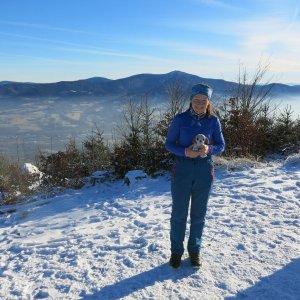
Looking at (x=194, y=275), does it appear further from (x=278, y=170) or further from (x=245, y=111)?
(x=245, y=111)

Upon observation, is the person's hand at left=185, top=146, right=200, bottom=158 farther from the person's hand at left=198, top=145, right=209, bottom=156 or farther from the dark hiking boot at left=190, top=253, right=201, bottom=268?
the dark hiking boot at left=190, top=253, right=201, bottom=268

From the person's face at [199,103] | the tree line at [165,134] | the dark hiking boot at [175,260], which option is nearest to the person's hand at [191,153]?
the person's face at [199,103]

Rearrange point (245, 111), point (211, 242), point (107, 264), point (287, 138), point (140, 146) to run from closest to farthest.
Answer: point (107, 264)
point (211, 242)
point (140, 146)
point (245, 111)
point (287, 138)

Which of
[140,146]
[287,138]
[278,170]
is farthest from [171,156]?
[287,138]

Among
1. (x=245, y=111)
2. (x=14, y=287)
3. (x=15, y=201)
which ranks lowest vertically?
(x=15, y=201)

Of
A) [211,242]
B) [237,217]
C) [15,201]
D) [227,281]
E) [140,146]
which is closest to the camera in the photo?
[227,281]

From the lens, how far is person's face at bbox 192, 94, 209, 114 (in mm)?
4199

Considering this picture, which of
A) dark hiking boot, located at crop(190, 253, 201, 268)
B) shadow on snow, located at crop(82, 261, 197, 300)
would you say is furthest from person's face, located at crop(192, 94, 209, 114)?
shadow on snow, located at crop(82, 261, 197, 300)

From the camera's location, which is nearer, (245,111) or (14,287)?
(14,287)

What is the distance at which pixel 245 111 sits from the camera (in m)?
13.3

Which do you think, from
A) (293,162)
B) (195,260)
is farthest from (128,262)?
(293,162)

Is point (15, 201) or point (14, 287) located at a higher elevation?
point (14, 287)

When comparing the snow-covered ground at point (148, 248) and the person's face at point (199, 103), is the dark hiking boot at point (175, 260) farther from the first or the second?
the person's face at point (199, 103)

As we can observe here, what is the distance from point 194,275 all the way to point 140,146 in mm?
7904
